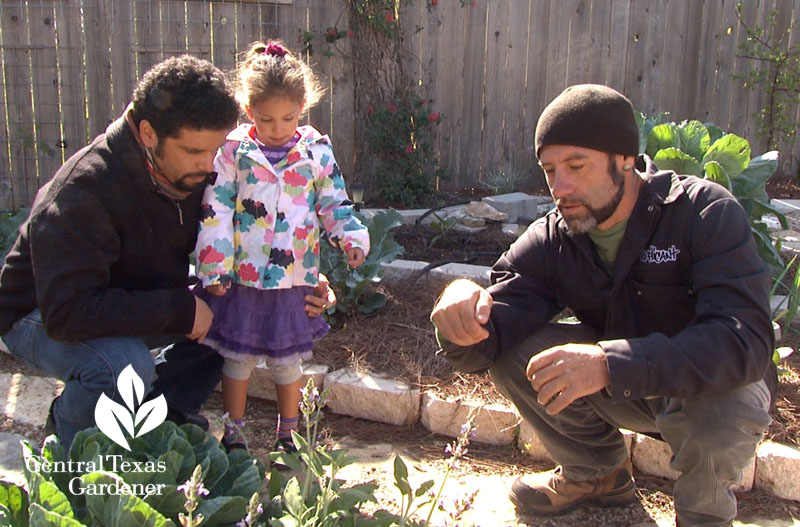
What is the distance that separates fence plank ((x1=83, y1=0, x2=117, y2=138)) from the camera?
5676mm

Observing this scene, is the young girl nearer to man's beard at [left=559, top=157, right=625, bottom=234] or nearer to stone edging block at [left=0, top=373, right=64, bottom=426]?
man's beard at [left=559, top=157, right=625, bottom=234]

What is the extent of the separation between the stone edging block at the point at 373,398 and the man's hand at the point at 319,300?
542 mm

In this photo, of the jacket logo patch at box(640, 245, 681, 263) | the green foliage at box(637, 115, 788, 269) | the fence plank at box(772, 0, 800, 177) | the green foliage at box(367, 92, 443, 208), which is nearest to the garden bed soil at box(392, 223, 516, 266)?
the green foliage at box(367, 92, 443, 208)

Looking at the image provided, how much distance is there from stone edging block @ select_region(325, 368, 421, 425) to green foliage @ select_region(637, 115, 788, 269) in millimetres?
1503

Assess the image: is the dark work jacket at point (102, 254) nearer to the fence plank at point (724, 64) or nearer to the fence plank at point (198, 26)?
the fence plank at point (198, 26)

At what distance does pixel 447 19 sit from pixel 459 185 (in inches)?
56.9

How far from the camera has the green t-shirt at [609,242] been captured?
2.45 meters

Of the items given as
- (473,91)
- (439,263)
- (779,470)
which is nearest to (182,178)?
(439,263)

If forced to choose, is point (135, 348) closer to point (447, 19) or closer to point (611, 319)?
point (611, 319)

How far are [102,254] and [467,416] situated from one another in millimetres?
1547

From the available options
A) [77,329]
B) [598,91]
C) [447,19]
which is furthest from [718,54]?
[77,329]

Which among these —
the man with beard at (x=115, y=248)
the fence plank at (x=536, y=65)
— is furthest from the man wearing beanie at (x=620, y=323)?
the fence plank at (x=536, y=65)

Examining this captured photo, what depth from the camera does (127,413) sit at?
83.6 inches

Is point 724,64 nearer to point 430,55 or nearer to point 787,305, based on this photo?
point 430,55
